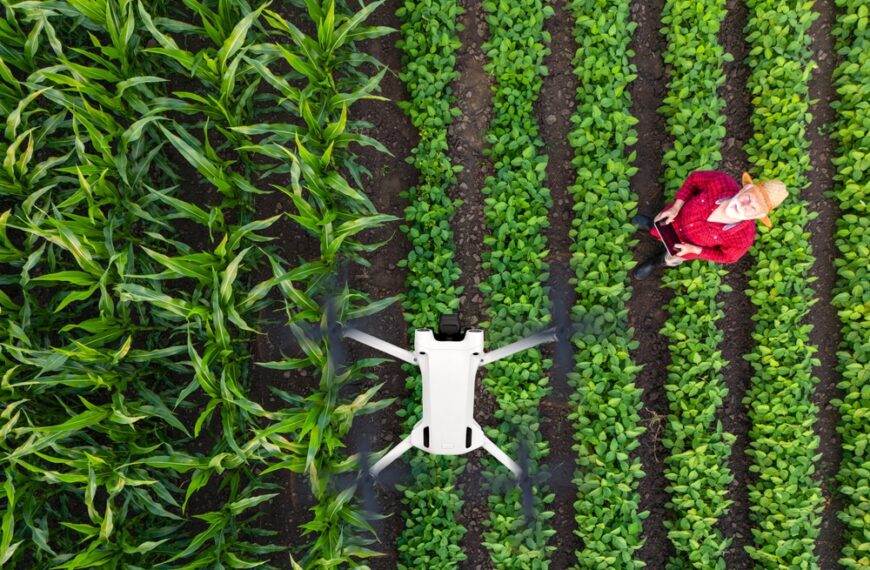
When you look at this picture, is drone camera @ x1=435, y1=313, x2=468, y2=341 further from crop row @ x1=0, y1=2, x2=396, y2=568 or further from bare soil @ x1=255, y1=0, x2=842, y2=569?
bare soil @ x1=255, y1=0, x2=842, y2=569

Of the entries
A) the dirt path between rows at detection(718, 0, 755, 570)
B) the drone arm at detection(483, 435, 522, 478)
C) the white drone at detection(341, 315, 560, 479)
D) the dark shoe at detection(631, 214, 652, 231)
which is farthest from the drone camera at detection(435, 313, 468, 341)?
the dirt path between rows at detection(718, 0, 755, 570)

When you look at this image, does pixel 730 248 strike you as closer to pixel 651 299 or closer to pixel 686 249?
pixel 686 249

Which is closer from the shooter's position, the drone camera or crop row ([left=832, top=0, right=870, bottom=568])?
the drone camera

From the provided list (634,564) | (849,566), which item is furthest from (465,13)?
(849,566)

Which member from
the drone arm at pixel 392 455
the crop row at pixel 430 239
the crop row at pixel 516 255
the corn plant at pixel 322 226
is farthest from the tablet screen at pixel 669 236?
the drone arm at pixel 392 455

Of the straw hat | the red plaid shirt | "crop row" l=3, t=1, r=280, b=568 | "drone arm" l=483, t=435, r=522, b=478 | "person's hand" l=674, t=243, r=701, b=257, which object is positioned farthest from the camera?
"drone arm" l=483, t=435, r=522, b=478

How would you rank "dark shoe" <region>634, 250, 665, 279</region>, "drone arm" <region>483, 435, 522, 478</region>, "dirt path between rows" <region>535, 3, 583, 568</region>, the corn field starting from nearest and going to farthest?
1. "drone arm" <region>483, 435, 522, 478</region>
2. the corn field
3. "dark shoe" <region>634, 250, 665, 279</region>
4. "dirt path between rows" <region>535, 3, 583, 568</region>
